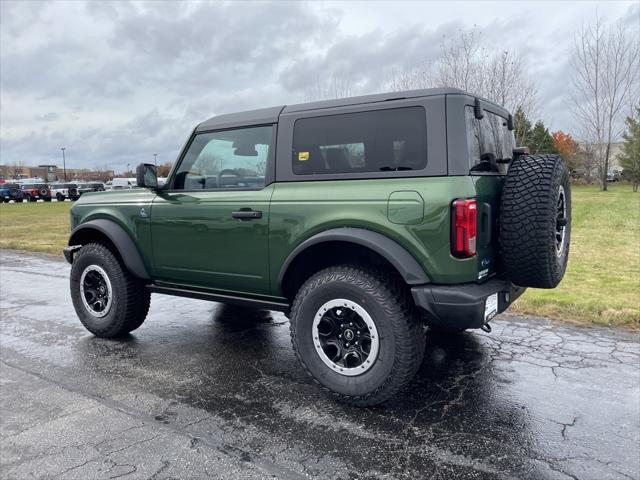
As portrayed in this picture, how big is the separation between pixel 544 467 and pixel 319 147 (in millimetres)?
2390

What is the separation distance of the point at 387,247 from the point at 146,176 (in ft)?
7.75

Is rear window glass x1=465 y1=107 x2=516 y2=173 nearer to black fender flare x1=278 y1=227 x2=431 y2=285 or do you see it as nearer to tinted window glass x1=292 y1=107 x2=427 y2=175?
tinted window glass x1=292 y1=107 x2=427 y2=175

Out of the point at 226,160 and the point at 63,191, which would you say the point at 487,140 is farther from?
the point at 63,191

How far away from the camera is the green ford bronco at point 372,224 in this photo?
3.04m

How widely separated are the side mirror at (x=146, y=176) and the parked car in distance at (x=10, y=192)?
4208cm

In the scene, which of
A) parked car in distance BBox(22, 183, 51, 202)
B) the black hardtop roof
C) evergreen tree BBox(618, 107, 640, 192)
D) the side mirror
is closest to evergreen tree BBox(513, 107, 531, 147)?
the black hardtop roof

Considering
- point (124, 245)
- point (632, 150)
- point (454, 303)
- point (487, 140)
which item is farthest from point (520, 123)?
point (632, 150)

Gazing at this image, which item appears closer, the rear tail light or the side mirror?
the rear tail light

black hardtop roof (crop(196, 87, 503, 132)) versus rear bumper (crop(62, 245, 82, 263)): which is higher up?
black hardtop roof (crop(196, 87, 503, 132))

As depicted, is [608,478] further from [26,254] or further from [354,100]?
[26,254]

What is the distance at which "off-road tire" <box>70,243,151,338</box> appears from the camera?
15.3ft

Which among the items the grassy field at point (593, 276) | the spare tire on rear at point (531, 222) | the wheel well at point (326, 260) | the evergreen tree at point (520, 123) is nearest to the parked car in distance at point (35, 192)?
the grassy field at point (593, 276)

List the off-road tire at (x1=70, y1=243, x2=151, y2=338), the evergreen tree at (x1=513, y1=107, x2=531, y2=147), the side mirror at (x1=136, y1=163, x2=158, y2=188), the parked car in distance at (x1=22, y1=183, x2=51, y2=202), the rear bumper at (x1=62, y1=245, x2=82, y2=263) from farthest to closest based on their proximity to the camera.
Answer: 1. the parked car in distance at (x1=22, y1=183, x2=51, y2=202)
2. the evergreen tree at (x1=513, y1=107, x2=531, y2=147)
3. the rear bumper at (x1=62, y1=245, x2=82, y2=263)
4. the off-road tire at (x1=70, y1=243, x2=151, y2=338)
5. the side mirror at (x1=136, y1=163, x2=158, y2=188)

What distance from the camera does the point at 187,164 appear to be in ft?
14.3
